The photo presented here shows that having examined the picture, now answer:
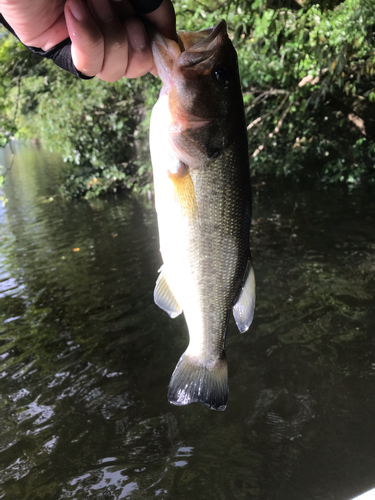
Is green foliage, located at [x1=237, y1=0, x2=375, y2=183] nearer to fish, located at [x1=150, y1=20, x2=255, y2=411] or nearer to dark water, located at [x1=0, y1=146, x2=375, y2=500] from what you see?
dark water, located at [x1=0, y1=146, x2=375, y2=500]

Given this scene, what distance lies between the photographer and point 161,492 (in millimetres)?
3881

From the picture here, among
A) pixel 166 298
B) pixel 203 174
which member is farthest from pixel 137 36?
pixel 166 298

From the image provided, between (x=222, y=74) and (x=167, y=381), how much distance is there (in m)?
4.45

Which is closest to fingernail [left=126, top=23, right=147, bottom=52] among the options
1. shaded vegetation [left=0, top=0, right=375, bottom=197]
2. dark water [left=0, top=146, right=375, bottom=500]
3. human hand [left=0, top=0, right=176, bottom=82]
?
human hand [left=0, top=0, right=176, bottom=82]

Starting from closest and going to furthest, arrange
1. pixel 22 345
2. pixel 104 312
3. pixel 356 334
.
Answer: pixel 356 334
pixel 22 345
pixel 104 312

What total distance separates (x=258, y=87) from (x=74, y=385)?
10.8 meters

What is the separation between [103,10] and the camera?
5.38ft

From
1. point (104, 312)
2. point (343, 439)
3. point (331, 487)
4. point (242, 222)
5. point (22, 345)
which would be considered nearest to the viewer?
point (242, 222)

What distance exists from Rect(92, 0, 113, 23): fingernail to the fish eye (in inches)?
18.6

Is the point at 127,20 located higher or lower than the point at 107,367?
higher

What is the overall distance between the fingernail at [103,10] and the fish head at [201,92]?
0.67ft

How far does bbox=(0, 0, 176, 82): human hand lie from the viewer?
60.9 inches

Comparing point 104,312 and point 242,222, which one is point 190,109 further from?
point 104,312

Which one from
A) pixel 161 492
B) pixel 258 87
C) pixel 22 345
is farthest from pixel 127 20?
pixel 258 87
